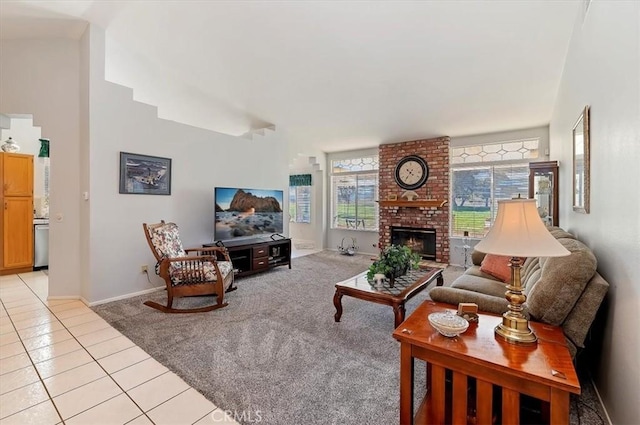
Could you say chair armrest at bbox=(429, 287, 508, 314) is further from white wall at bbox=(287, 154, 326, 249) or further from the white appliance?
the white appliance

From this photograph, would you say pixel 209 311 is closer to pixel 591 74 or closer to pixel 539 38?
pixel 591 74

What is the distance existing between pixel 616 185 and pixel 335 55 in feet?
9.02

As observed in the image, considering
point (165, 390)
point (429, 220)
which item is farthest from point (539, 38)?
point (165, 390)

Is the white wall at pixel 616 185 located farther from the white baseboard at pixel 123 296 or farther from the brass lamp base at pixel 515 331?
the white baseboard at pixel 123 296

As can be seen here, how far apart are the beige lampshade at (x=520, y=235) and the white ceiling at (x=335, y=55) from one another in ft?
6.43

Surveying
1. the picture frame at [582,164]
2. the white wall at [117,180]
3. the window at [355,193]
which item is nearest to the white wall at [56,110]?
the white wall at [117,180]

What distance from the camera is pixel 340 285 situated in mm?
2850

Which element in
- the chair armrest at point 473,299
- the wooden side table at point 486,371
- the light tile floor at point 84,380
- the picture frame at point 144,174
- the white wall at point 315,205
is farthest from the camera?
the white wall at point 315,205

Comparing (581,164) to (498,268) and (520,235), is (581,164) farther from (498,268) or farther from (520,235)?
(520,235)

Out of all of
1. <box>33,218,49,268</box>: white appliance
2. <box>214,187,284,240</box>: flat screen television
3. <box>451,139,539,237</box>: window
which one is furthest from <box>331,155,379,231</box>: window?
<box>33,218,49,268</box>: white appliance

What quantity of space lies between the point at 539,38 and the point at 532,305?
103 inches

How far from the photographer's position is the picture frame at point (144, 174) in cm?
350

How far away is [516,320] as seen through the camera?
53.1 inches

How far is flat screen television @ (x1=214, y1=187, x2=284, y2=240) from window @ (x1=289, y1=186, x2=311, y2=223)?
9.07 ft
